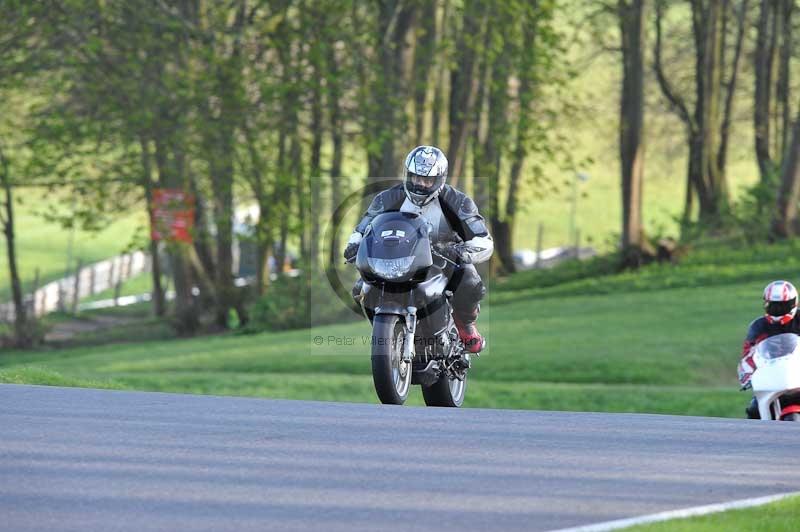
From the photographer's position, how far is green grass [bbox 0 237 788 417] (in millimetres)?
23062

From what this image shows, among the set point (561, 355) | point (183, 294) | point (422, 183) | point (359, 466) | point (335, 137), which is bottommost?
point (561, 355)

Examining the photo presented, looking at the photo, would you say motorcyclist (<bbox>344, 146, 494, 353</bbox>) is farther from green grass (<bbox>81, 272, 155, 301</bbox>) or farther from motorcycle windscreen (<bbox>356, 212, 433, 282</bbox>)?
green grass (<bbox>81, 272, 155, 301</bbox>)

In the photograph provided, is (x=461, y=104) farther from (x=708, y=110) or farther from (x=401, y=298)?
(x=401, y=298)

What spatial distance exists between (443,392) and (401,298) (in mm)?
1487

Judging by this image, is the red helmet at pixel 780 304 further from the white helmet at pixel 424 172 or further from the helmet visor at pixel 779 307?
the white helmet at pixel 424 172

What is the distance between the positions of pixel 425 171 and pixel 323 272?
23572 millimetres

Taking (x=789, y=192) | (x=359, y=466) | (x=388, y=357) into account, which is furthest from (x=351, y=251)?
(x=789, y=192)

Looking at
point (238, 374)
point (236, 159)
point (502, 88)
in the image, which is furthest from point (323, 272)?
point (238, 374)

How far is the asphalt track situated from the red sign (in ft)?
77.1

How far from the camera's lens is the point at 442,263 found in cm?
1215

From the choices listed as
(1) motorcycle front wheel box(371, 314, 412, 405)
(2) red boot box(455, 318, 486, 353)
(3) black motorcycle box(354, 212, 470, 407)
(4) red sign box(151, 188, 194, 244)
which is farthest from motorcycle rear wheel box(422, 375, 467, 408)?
(4) red sign box(151, 188, 194, 244)

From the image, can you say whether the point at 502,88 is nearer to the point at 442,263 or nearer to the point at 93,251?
the point at 442,263

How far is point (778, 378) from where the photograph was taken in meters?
12.5

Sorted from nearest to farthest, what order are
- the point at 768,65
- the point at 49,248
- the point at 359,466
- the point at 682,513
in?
the point at 682,513 → the point at 359,466 → the point at 768,65 → the point at 49,248
